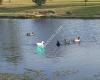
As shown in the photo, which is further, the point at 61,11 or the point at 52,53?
the point at 61,11

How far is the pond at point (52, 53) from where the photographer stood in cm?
3472

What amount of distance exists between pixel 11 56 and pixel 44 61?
4363mm

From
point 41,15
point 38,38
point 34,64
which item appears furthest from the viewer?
point 41,15

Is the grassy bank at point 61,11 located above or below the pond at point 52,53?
below

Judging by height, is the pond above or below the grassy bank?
above

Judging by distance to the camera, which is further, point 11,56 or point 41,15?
point 41,15

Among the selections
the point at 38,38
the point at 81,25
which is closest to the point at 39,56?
the point at 38,38

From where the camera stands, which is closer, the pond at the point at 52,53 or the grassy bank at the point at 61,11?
the pond at the point at 52,53

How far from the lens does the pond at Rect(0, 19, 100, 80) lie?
34.7 metres

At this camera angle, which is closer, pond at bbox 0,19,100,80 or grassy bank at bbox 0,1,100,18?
pond at bbox 0,19,100,80

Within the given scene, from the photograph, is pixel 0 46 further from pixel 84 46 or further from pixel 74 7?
pixel 74 7

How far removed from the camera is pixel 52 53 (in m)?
44.4

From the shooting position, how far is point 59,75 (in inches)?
1303

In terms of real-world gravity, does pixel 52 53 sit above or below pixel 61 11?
above
